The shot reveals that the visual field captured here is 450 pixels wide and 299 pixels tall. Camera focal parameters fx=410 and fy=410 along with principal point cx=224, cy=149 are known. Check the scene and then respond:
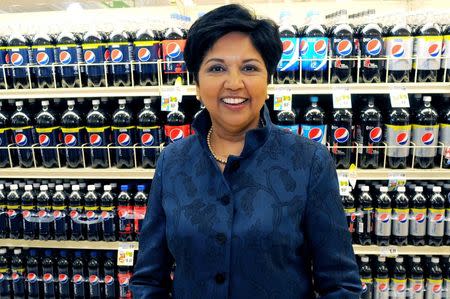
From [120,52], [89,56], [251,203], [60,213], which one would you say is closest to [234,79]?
[251,203]

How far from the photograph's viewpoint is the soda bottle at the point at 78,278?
2.89 meters

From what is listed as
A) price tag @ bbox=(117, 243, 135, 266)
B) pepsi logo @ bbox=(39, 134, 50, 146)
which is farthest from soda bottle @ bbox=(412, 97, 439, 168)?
pepsi logo @ bbox=(39, 134, 50, 146)

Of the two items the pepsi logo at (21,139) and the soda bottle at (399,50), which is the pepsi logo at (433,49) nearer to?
the soda bottle at (399,50)

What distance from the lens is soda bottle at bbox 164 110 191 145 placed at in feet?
8.67

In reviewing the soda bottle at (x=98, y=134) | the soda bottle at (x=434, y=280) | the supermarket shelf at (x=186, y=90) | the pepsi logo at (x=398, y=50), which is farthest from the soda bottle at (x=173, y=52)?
the soda bottle at (x=434, y=280)

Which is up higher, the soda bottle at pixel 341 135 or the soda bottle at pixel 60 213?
the soda bottle at pixel 341 135

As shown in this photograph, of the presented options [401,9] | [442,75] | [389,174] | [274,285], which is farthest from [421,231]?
[274,285]

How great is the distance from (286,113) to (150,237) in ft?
5.22

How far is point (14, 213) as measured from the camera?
284cm

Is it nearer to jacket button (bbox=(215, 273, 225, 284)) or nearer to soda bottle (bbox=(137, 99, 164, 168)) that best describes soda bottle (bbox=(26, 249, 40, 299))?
soda bottle (bbox=(137, 99, 164, 168))

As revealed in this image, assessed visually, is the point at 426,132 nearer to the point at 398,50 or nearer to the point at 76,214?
the point at 398,50

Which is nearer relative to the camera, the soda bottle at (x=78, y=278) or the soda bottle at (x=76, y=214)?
the soda bottle at (x=76, y=214)

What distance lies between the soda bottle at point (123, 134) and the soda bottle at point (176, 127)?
0.79 ft

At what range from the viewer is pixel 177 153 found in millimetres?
1287
